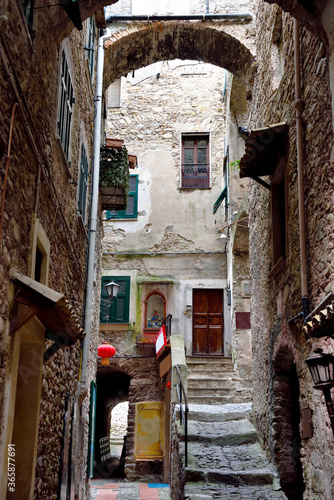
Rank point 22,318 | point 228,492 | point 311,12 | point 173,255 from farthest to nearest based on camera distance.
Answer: point 173,255, point 228,492, point 311,12, point 22,318

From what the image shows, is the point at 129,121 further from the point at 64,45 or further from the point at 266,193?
the point at 64,45

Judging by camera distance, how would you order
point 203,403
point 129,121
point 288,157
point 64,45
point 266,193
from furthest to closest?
point 129,121 < point 203,403 < point 266,193 < point 288,157 < point 64,45

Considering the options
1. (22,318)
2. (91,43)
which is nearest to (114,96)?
(91,43)

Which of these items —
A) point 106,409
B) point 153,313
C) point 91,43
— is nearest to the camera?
point 91,43

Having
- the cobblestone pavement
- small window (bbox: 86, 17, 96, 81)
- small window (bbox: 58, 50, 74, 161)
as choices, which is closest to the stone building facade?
the cobblestone pavement

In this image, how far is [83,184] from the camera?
29.4ft

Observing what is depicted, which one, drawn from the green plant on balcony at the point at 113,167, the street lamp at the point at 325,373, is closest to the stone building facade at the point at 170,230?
the green plant on balcony at the point at 113,167

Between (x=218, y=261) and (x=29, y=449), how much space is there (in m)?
12.2

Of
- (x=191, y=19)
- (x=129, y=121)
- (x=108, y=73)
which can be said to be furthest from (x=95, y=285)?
(x=129, y=121)

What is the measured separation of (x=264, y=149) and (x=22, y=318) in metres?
4.59

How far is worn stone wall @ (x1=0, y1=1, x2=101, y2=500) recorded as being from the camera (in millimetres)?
4281

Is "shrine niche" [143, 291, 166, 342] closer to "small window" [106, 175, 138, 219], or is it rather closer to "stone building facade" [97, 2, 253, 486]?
"stone building facade" [97, 2, 253, 486]

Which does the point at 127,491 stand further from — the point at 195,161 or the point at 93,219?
the point at 195,161

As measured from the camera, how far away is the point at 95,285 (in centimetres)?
1195
